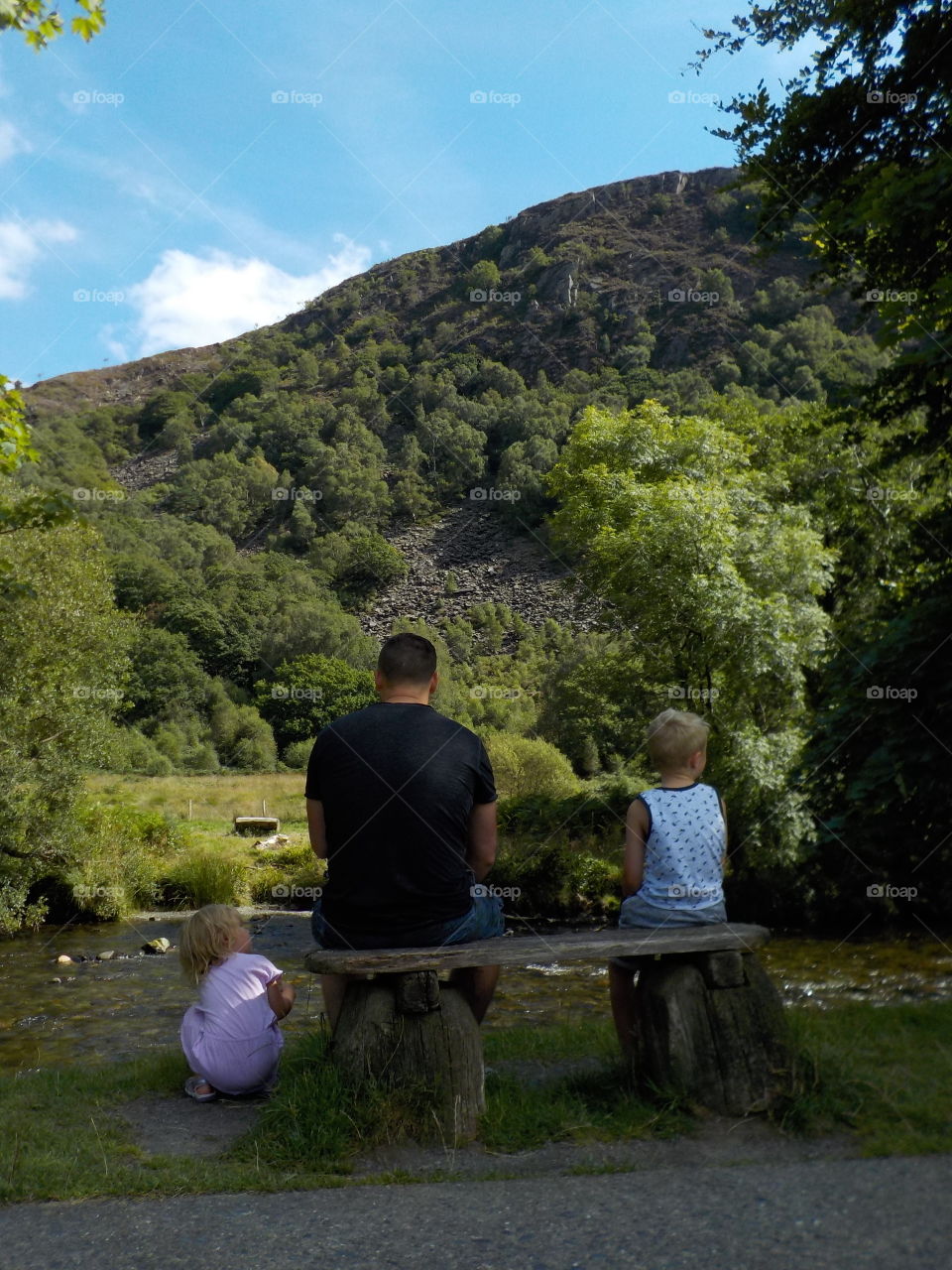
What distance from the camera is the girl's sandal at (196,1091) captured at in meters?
5.58

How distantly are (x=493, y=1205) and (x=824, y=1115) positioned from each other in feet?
5.49

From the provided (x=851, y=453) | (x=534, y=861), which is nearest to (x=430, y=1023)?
(x=534, y=861)

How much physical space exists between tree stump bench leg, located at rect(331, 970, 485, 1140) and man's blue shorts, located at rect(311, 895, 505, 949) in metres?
0.20

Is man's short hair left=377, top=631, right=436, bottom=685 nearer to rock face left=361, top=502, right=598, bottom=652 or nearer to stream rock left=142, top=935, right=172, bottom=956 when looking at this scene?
stream rock left=142, top=935, right=172, bottom=956

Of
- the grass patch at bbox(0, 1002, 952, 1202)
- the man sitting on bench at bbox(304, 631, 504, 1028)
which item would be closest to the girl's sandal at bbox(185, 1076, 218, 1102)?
the grass patch at bbox(0, 1002, 952, 1202)

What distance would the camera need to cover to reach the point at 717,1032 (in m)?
4.78

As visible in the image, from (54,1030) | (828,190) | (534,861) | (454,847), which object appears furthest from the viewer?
(534,861)

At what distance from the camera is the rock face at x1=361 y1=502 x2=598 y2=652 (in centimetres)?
16188

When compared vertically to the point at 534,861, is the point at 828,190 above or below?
above

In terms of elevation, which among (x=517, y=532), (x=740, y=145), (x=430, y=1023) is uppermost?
(x=517, y=532)

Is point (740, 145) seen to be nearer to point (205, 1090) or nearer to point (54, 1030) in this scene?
point (205, 1090)

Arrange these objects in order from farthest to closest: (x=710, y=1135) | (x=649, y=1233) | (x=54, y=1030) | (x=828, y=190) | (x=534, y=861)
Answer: (x=534, y=861) → (x=54, y=1030) → (x=828, y=190) → (x=710, y=1135) → (x=649, y=1233)

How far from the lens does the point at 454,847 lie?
5020 mm

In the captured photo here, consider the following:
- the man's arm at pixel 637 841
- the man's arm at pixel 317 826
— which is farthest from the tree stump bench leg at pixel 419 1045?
the man's arm at pixel 637 841
